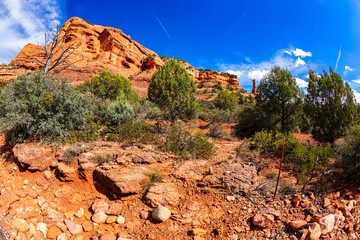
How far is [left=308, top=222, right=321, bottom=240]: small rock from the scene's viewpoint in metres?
2.59

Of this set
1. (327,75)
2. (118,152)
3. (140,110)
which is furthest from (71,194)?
(327,75)

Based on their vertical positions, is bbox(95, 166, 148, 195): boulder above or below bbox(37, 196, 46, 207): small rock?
above

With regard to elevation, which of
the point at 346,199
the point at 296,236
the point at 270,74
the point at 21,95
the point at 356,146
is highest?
the point at 270,74

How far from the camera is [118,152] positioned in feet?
16.5

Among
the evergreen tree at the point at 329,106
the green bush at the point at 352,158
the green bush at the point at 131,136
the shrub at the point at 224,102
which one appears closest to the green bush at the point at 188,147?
the green bush at the point at 131,136

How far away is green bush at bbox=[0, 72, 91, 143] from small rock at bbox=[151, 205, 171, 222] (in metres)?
4.12

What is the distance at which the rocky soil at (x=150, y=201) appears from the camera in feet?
9.77

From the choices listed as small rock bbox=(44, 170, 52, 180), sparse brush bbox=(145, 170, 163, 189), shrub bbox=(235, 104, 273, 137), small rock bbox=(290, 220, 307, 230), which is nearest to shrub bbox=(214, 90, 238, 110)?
shrub bbox=(235, 104, 273, 137)

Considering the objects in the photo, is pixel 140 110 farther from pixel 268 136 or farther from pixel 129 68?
pixel 129 68

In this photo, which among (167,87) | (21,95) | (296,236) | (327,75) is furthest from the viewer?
(167,87)

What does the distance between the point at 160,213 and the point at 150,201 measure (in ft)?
1.44

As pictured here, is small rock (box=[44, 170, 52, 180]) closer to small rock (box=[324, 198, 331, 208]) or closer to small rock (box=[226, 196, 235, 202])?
small rock (box=[226, 196, 235, 202])

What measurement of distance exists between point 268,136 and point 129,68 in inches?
1692

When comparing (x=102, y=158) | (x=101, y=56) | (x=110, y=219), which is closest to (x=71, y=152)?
(x=102, y=158)
